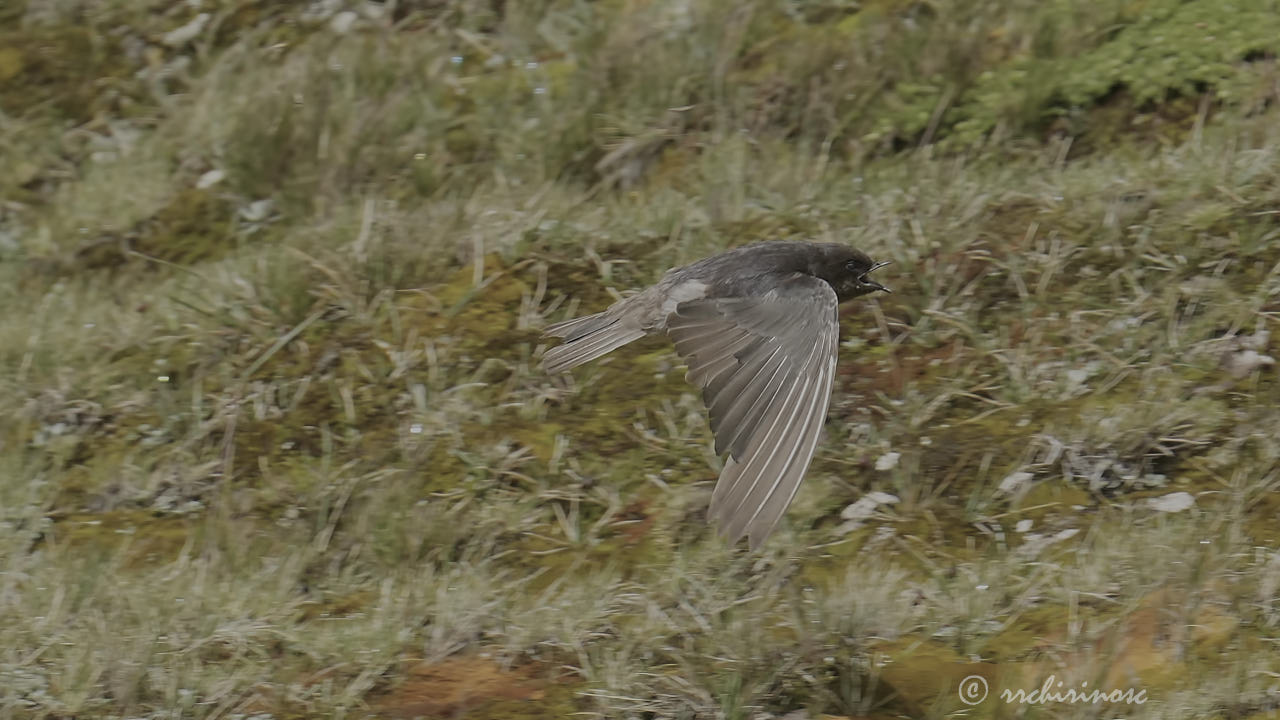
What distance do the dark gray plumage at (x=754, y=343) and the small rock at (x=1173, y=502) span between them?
1.05 m

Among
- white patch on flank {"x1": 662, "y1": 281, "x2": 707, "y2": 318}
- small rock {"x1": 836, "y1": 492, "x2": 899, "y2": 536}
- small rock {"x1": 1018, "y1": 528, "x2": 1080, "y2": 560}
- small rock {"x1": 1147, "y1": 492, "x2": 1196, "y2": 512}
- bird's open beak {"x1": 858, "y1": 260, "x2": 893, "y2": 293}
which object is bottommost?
small rock {"x1": 836, "y1": 492, "x2": 899, "y2": 536}

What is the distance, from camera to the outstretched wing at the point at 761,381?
3848mm

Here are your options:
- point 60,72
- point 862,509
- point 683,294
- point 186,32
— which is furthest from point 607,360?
point 60,72

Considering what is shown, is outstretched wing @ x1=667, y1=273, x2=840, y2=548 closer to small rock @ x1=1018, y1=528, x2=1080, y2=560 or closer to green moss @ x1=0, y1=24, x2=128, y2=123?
small rock @ x1=1018, y1=528, x2=1080, y2=560

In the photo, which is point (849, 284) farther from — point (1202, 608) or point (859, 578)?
point (1202, 608)

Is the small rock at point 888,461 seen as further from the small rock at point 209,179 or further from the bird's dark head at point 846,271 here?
the small rock at point 209,179

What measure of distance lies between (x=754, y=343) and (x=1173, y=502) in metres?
1.31

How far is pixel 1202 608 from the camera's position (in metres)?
4.01

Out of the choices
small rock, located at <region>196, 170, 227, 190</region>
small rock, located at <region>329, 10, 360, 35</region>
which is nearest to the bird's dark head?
small rock, located at <region>196, 170, 227, 190</region>

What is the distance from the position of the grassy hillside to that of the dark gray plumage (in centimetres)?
33

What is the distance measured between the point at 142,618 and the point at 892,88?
397 cm

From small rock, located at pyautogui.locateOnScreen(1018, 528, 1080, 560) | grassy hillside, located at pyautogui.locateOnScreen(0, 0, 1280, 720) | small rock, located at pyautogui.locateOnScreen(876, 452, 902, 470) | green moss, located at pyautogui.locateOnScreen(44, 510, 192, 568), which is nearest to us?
grassy hillside, located at pyautogui.locateOnScreen(0, 0, 1280, 720)

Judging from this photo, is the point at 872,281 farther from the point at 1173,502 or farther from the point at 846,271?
the point at 1173,502

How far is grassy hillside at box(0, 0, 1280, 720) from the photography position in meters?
4.23
